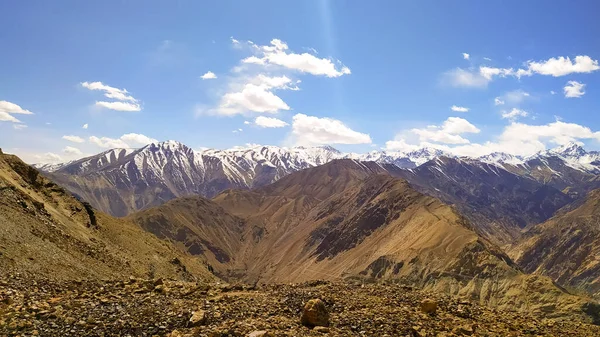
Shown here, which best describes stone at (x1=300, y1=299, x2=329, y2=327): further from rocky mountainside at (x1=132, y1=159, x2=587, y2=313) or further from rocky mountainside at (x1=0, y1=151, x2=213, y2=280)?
rocky mountainside at (x1=132, y1=159, x2=587, y2=313)

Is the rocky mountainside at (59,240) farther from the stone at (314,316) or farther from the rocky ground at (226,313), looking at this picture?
the stone at (314,316)

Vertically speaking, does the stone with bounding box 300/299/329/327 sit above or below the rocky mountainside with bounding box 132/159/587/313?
above

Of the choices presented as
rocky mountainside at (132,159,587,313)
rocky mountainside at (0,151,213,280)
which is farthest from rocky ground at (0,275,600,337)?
rocky mountainside at (132,159,587,313)

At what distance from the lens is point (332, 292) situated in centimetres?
2092

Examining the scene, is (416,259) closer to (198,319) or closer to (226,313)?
(226,313)

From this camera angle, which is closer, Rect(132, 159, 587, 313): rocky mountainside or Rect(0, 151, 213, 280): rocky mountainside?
Rect(0, 151, 213, 280): rocky mountainside

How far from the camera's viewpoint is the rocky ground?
14422 millimetres

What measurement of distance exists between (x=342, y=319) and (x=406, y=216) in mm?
157879

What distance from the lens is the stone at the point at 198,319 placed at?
15.1m

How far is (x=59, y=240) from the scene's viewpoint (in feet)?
107

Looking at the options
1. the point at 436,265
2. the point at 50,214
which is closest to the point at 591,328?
the point at 50,214

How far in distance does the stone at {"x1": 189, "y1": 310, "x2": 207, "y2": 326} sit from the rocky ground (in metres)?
0.03

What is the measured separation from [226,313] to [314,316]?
11.1 feet

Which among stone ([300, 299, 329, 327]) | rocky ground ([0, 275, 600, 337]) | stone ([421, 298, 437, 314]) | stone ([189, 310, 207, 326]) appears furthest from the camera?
stone ([421, 298, 437, 314])
